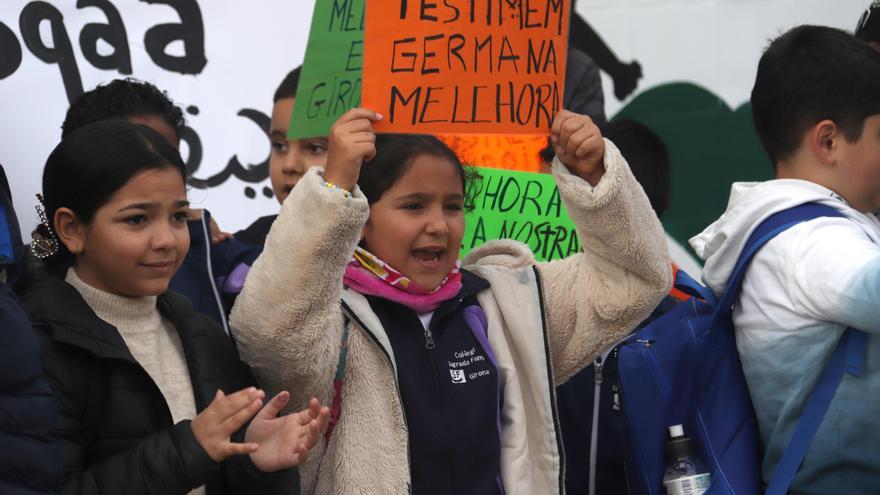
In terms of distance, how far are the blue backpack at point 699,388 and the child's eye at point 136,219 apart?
3.96 feet

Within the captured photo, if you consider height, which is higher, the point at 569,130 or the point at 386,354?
the point at 569,130

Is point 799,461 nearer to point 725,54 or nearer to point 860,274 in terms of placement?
point 860,274

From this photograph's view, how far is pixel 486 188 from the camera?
151 inches

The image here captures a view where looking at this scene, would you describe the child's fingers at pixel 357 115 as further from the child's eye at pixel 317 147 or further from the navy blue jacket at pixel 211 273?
the child's eye at pixel 317 147

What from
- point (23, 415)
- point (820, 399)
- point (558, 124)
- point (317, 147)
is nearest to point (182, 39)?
point (317, 147)

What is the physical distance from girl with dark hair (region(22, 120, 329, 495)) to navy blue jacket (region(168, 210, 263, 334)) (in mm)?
537

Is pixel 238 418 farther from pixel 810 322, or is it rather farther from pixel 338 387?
pixel 810 322

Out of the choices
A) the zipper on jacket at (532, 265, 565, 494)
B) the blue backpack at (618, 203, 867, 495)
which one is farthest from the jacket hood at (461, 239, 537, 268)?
the blue backpack at (618, 203, 867, 495)

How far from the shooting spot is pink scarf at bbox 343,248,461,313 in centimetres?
273

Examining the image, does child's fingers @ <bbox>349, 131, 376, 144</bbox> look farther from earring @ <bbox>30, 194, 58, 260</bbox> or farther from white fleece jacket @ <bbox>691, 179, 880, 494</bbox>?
white fleece jacket @ <bbox>691, 179, 880, 494</bbox>

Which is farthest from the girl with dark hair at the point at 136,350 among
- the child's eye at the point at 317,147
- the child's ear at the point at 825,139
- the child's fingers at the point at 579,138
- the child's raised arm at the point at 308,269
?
the child's ear at the point at 825,139

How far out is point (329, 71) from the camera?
2816 mm

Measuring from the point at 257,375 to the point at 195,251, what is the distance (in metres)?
0.78

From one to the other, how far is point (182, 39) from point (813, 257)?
250 cm
